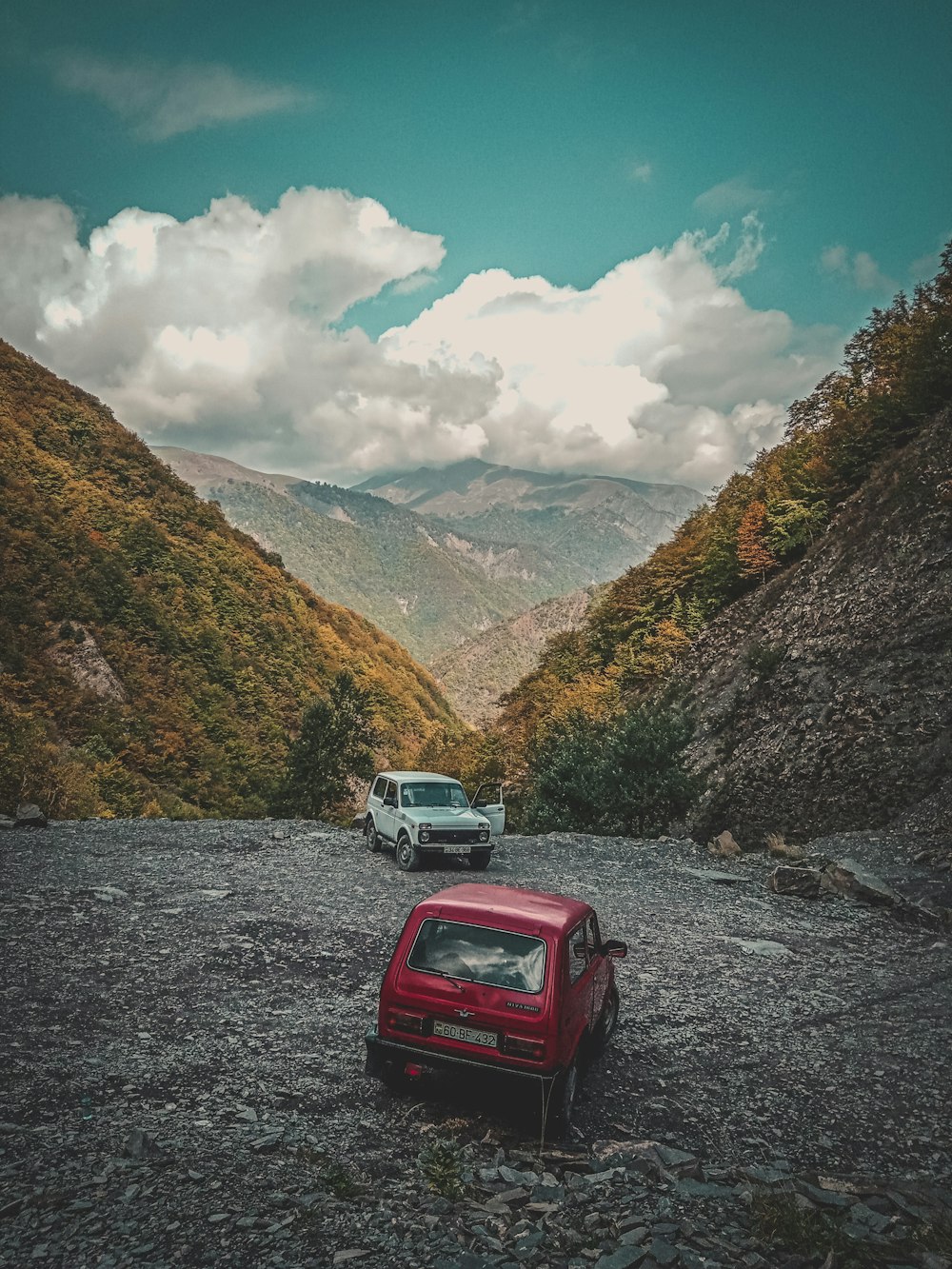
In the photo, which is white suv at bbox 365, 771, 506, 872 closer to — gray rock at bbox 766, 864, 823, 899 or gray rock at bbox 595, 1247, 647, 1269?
gray rock at bbox 766, 864, 823, 899

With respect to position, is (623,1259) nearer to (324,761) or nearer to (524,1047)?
(524,1047)

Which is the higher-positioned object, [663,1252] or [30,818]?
[663,1252]

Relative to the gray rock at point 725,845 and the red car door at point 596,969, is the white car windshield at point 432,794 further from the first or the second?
the red car door at point 596,969

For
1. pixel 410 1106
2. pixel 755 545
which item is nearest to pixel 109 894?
pixel 410 1106

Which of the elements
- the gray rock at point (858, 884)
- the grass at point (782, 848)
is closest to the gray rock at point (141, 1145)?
the gray rock at point (858, 884)

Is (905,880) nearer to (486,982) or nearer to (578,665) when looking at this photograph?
(486,982)

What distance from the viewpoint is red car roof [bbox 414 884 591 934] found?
6.65 m

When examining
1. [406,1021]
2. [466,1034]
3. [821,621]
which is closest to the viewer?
[466,1034]

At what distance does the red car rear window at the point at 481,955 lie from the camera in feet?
20.7

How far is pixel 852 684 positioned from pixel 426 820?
50.2 ft

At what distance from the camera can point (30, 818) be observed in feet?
61.5

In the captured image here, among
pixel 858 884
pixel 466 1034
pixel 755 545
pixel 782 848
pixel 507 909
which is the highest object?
pixel 755 545

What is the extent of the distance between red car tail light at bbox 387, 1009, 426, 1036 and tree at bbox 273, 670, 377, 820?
33.9 m

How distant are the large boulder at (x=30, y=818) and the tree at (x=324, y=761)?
20.6m
